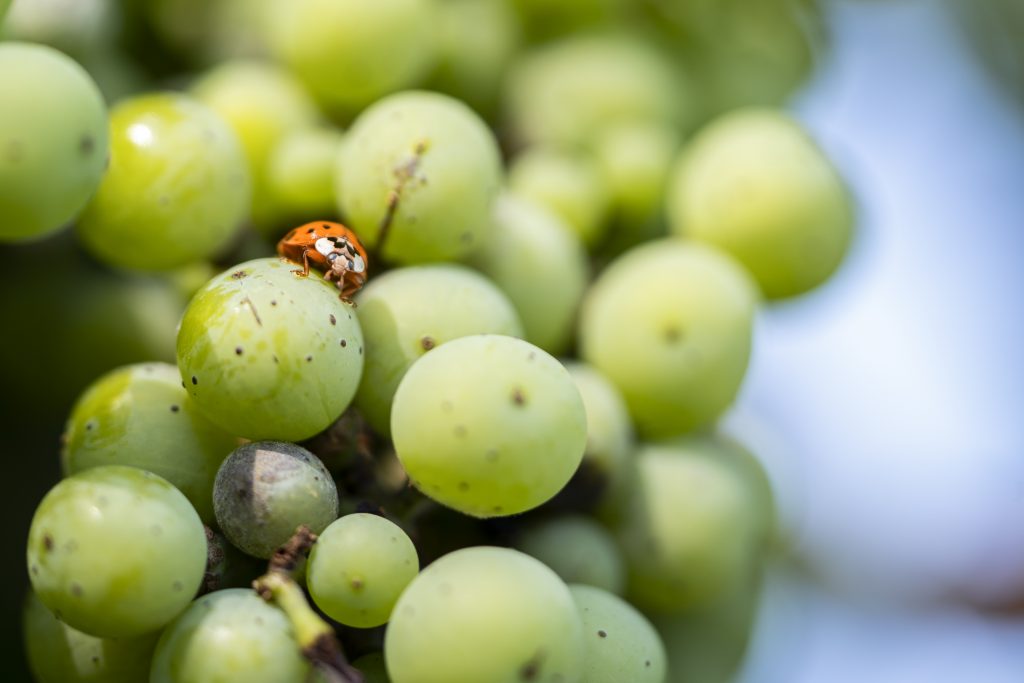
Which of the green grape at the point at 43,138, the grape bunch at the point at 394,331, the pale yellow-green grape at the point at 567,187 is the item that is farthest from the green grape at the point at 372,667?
the pale yellow-green grape at the point at 567,187

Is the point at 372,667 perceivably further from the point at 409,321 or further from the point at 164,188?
the point at 164,188

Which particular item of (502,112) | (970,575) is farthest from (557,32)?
(970,575)

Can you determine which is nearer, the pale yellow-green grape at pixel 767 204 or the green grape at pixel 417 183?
the green grape at pixel 417 183

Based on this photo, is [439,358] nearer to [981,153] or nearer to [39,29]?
[39,29]

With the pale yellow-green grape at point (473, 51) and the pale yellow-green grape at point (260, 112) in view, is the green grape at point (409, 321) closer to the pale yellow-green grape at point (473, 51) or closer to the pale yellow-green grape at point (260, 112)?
the pale yellow-green grape at point (260, 112)

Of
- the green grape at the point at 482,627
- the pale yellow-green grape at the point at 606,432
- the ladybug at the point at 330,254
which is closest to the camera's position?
the green grape at the point at 482,627

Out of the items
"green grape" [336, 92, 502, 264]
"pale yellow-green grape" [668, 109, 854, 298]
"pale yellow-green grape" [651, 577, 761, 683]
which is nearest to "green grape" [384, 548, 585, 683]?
"green grape" [336, 92, 502, 264]
